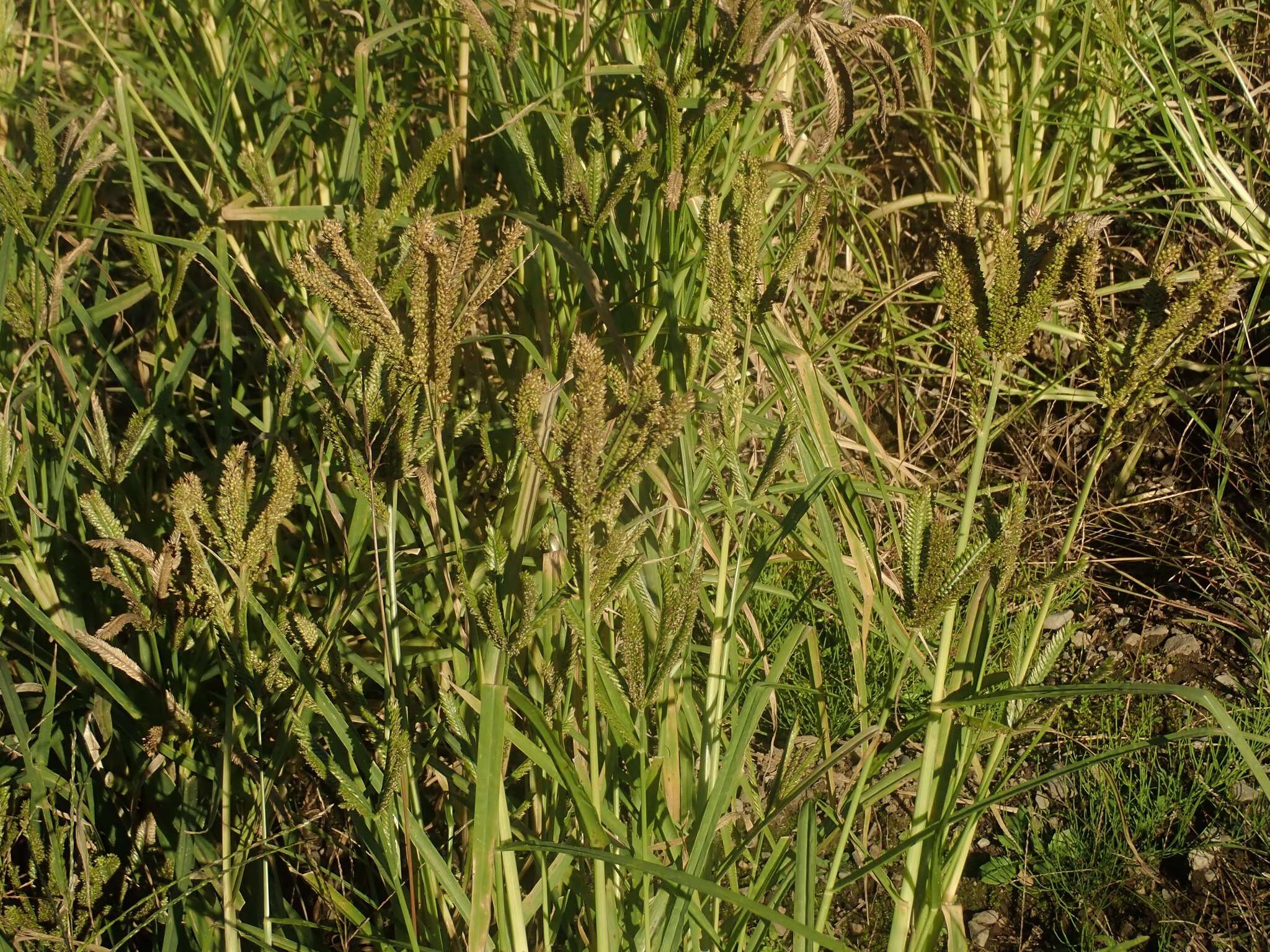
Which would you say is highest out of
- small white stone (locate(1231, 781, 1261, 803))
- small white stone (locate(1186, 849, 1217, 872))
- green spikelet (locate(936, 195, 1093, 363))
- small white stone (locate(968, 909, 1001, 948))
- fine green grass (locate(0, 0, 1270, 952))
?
green spikelet (locate(936, 195, 1093, 363))

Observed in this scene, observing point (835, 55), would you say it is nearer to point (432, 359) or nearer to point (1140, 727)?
point (432, 359)

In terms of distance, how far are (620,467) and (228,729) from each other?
598mm

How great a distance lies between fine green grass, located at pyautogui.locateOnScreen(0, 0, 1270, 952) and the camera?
1.10 metres

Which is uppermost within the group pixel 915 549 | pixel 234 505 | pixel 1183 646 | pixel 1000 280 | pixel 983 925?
pixel 1000 280

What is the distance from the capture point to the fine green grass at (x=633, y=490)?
1097mm

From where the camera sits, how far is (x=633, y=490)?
1.54 m

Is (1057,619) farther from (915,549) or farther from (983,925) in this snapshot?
(915,549)

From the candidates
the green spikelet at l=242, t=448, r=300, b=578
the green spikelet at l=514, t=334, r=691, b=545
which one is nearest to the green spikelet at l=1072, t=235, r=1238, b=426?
the green spikelet at l=514, t=334, r=691, b=545

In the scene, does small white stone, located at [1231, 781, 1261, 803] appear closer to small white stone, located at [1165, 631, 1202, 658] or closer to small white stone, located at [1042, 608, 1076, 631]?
small white stone, located at [1165, 631, 1202, 658]

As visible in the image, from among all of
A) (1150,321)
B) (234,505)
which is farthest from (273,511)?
(1150,321)

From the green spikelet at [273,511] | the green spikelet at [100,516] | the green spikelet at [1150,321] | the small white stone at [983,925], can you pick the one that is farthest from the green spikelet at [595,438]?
the small white stone at [983,925]

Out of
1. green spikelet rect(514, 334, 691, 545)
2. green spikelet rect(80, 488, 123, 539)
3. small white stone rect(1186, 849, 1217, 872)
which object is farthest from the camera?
small white stone rect(1186, 849, 1217, 872)

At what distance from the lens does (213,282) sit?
85.9 inches

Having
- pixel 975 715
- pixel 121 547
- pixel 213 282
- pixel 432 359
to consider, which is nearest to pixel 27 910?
pixel 121 547
